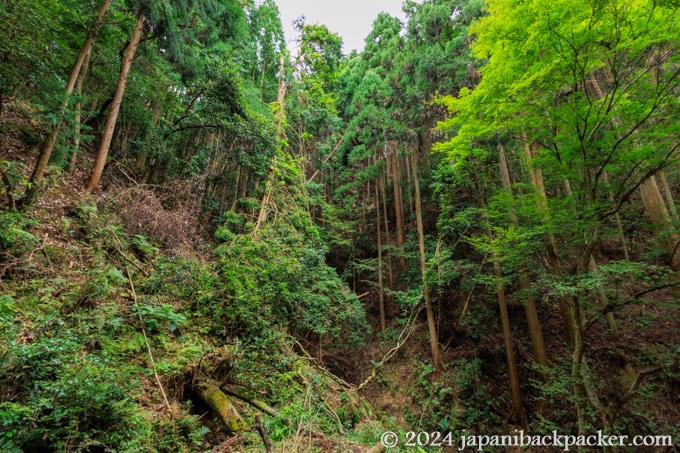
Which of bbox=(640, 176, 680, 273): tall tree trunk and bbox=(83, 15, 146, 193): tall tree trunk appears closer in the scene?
Result: bbox=(640, 176, 680, 273): tall tree trunk

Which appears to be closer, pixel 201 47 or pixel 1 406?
pixel 1 406

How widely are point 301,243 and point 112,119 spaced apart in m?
5.26

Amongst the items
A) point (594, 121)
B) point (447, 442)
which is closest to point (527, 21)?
point (594, 121)

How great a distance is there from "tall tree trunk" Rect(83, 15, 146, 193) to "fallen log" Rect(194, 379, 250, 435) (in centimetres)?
469

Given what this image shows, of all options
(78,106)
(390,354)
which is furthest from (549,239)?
(78,106)

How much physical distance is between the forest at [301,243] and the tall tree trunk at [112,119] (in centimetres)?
5

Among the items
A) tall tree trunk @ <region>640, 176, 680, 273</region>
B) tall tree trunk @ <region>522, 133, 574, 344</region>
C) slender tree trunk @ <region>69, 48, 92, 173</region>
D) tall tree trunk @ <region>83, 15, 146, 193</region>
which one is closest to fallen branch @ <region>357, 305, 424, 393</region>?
tall tree trunk @ <region>522, 133, 574, 344</region>

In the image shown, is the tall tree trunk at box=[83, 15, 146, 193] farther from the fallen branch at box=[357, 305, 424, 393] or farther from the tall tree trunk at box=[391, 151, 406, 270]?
the tall tree trunk at box=[391, 151, 406, 270]

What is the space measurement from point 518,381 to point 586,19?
8.47m

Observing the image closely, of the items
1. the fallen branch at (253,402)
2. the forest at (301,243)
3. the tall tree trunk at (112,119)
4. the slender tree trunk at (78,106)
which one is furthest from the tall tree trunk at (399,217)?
the slender tree trunk at (78,106)

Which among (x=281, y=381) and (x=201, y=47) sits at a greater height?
(x=201, y=47)

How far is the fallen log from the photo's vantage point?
319cm

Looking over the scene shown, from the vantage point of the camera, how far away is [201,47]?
8.41 m

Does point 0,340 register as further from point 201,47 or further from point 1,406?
point 201,47
